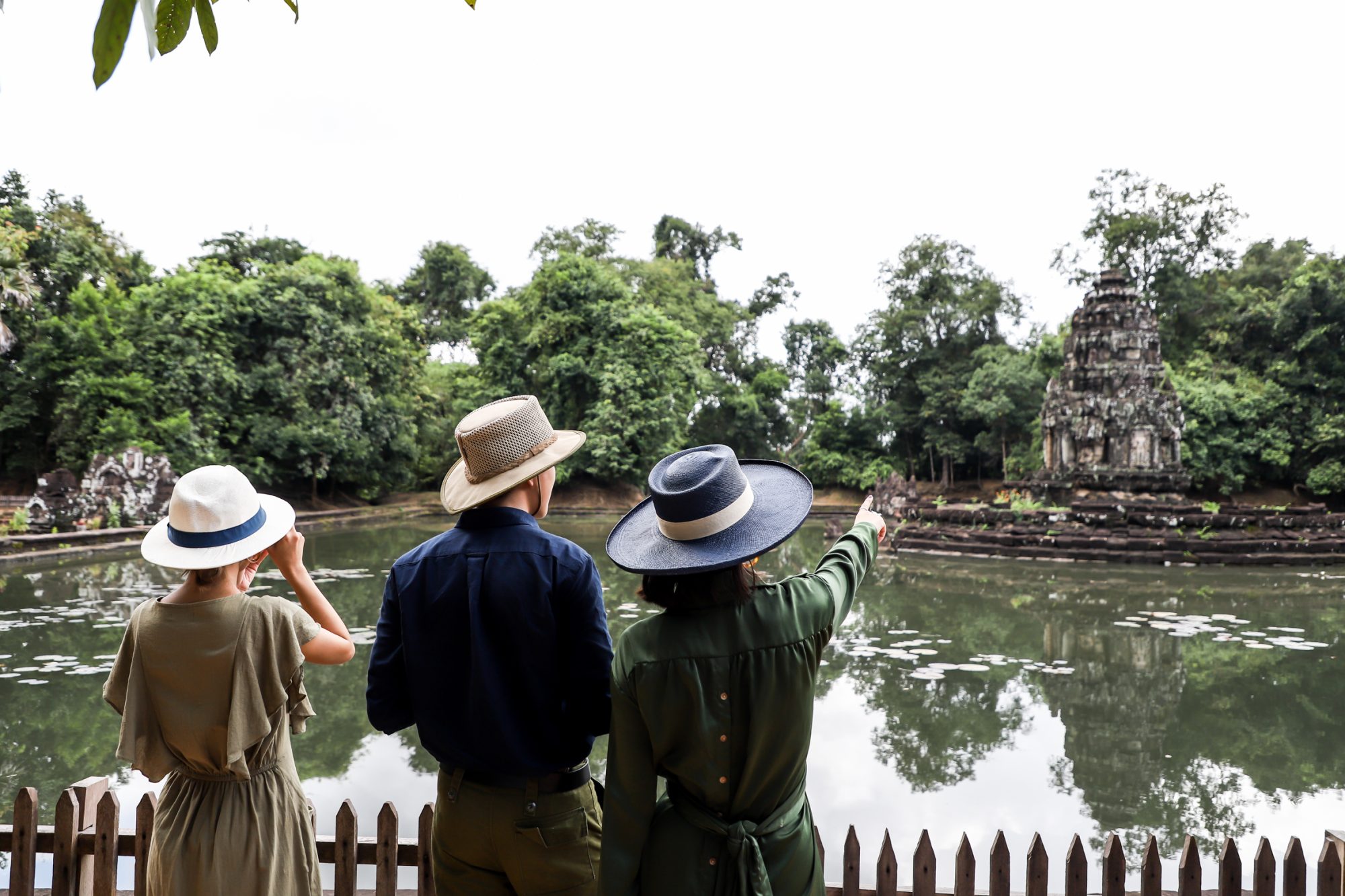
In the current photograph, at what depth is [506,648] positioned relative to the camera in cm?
173

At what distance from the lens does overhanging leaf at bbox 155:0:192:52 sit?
1188mm

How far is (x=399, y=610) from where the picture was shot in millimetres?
1834

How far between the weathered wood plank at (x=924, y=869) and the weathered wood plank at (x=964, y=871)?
0.06m

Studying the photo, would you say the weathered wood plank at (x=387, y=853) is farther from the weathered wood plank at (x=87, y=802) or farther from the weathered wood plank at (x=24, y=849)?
the weathered wood plank at (x=24, y=849)

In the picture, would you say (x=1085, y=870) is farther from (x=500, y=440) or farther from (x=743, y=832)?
(x=500, y=440)

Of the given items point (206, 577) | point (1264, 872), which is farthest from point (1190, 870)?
point (206, 577)

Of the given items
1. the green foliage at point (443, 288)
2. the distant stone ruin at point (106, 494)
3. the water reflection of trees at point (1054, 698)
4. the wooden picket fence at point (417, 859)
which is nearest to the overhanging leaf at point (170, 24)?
the wooden picket fence at point (417, 859)

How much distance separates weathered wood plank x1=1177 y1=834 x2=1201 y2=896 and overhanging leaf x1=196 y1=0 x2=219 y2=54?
2.62m

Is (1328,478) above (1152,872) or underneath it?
above

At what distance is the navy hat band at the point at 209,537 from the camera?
1.86 meters

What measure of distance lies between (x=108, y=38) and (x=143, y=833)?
207 centimetres

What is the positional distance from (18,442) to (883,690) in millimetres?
23585

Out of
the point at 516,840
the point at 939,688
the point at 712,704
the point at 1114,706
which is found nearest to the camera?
the point at 712,704

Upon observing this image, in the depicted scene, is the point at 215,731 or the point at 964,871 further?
the point at 964,871
